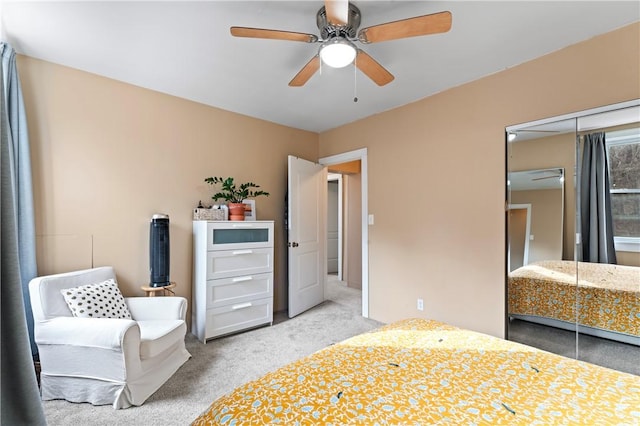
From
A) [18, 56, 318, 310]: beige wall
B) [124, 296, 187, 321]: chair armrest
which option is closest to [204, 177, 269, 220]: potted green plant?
[18, 56, 318, 310]: beige wall

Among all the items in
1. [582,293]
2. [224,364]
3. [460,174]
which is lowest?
[224,364]

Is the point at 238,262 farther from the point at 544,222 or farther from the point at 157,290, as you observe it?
the point at 544,222

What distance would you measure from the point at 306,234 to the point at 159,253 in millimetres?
1815

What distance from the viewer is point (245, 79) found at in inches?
107

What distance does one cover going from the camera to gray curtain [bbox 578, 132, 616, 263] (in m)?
2.14

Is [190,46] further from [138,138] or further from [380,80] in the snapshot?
[380,80]

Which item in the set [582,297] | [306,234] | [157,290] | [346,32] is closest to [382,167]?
[306,234]

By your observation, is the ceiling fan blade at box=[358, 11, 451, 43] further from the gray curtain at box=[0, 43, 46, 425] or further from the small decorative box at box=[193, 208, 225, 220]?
the small decorative box at box=[193, 208, 225, 220]

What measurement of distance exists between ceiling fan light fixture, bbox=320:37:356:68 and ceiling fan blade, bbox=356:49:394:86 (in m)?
0.11

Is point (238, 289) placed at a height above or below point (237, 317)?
above

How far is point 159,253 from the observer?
279cm

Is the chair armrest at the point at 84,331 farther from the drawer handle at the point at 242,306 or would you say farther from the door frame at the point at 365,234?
the door frame at the point at 365,234

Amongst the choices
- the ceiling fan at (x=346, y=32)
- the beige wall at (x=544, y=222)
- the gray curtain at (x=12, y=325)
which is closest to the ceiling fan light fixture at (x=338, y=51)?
the ceiling fan at (x=346, y=32)

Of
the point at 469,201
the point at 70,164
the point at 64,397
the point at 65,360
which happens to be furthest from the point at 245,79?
the point at 64,397
